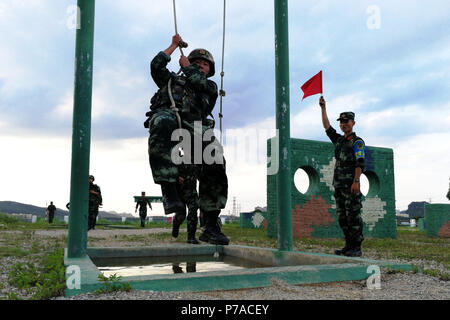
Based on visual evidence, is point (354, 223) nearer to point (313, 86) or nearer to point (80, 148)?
point (313, 86)

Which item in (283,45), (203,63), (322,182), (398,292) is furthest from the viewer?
(322,182)

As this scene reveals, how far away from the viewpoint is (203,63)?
134 inches

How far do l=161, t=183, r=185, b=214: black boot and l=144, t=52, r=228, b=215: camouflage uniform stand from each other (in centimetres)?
6

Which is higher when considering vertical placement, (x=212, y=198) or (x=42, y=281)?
(x=212, y=198)

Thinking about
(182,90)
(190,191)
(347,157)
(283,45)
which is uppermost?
(283,45)

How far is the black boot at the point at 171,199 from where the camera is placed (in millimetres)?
2588

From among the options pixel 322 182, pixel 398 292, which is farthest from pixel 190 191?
pixel 322 182

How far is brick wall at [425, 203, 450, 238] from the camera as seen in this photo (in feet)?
40.1

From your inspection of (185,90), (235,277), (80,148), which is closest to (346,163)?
(185,90)

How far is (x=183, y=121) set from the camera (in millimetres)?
2932

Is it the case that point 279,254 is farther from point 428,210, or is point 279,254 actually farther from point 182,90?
point 428,210

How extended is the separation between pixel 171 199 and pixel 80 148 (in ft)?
3.03

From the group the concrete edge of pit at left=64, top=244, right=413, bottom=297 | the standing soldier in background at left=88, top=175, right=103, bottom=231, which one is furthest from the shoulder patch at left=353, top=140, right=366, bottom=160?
the standing soldier in background at left=88, top=175, right=103, bottom=231

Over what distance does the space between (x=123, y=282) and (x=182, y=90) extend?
1.75 metres
